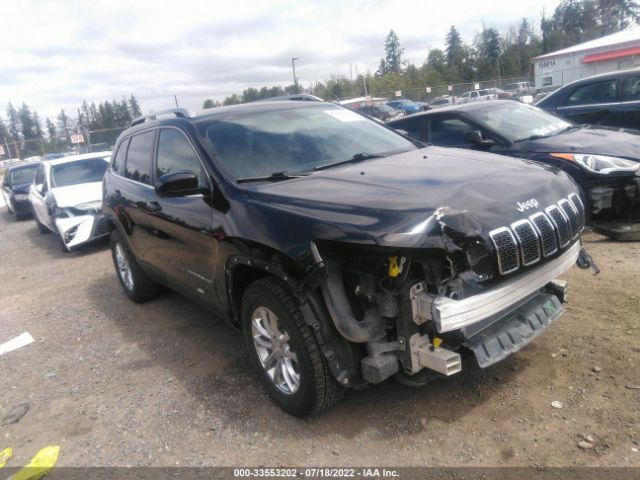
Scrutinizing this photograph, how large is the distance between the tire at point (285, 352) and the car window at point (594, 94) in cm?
721

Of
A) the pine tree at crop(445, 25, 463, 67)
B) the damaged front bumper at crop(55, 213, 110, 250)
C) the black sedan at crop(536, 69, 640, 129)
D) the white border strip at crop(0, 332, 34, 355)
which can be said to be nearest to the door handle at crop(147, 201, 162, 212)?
the white border strip at crop(0, 332, 34, 355)

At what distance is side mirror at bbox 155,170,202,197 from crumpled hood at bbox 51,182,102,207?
6498 mm

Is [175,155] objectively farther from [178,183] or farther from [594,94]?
[594,94]

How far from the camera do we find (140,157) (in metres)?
4.99

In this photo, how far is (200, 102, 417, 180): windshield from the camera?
11.9ft

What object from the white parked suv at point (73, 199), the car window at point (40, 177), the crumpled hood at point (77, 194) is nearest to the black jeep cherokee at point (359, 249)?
the white parked suv at point (73, 199)

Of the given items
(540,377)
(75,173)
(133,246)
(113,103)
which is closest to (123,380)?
(133,246)

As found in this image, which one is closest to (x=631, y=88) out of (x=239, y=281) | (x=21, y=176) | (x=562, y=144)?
(x=562, y=144)

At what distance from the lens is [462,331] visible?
8.88ft

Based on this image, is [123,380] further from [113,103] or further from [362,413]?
[113,103]

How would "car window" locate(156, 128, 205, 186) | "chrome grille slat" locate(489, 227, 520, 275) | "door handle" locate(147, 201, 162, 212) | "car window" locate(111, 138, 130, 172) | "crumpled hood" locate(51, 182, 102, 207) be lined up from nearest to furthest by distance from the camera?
"chrome grille slat" locate(489, 227, 520, 275) → "car window" locate(156, 128, 205, 186) → "door handle" locate(147, 201, 162, 212) → "car window" locate(111, 138, 130, 172) → "crumpled hood" locate(51, 182, 102, 207)

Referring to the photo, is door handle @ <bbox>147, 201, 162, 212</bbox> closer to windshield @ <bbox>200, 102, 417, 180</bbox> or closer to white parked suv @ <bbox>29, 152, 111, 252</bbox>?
windshield @ <bbox>200, 102, 417, 180</bbox>

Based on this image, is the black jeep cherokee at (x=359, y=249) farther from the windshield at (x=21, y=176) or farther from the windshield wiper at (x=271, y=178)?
the windshield at (x=21, y=176)

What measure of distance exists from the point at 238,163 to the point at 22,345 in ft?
10.8
